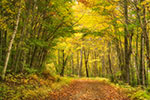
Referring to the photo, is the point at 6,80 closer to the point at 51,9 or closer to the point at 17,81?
the point at 17,81

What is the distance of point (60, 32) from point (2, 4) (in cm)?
458

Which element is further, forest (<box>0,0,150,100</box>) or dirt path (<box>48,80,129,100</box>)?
dirt path (<box>48,80,129,100</box>)

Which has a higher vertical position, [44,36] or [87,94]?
[44,36]

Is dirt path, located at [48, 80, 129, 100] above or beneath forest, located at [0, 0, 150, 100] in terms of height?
beneath

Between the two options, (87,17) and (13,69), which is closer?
(13,69)

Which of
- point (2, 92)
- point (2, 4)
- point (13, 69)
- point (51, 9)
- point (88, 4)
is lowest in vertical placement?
point (2, 92)

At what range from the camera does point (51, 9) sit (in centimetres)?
912

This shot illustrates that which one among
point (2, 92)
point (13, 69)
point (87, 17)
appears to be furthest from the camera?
point (87, 17)

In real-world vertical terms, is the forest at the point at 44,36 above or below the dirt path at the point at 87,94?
above

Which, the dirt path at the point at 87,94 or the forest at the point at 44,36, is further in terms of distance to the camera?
the dirt path at the point at 87,94

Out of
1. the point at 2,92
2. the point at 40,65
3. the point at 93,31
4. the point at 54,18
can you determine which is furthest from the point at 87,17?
the point at 2,92

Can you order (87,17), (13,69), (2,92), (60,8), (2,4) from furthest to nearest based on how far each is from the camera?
1. (87,17)
2. (60,8)
3. (13,69)
4. (2,4)
5. (2,92)

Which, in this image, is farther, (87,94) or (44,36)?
(44,36)

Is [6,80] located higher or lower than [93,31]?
lower
